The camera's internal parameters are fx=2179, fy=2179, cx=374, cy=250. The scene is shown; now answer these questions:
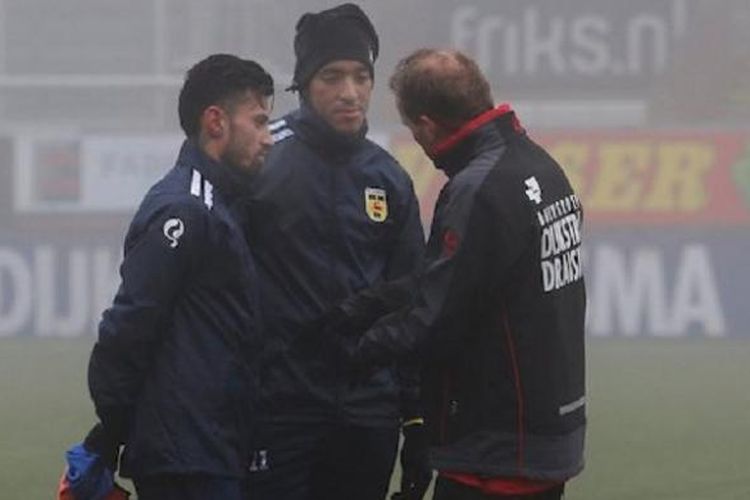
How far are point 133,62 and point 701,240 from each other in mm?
7325

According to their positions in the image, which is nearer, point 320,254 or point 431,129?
point 431,129

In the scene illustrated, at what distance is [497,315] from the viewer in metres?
3.51

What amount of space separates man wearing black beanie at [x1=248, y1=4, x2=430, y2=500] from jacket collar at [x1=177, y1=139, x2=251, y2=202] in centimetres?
24

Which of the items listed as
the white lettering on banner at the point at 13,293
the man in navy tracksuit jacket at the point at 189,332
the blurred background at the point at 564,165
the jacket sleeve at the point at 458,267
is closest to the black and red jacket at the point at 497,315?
the jacket sleeve at the point at 458,267

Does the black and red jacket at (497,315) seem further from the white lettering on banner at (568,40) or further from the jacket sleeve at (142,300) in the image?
the white lettering on banner at (568,40)

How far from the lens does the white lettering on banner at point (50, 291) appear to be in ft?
53.5

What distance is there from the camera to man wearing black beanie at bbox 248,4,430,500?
396cm

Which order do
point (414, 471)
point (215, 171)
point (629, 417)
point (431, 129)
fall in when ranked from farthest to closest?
point (629, 417), point (414, 471), point (215, 171), point (431, 129)

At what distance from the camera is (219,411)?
3633 millimetres

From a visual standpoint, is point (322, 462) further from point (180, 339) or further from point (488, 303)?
point (488, 303)

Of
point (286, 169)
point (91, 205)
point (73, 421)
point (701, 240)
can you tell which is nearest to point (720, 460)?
point (73, 421)

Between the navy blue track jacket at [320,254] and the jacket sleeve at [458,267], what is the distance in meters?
0.41

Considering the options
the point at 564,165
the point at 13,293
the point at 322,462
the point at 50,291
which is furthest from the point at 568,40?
the point at 322,462

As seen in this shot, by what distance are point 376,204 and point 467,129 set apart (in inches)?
20.6
